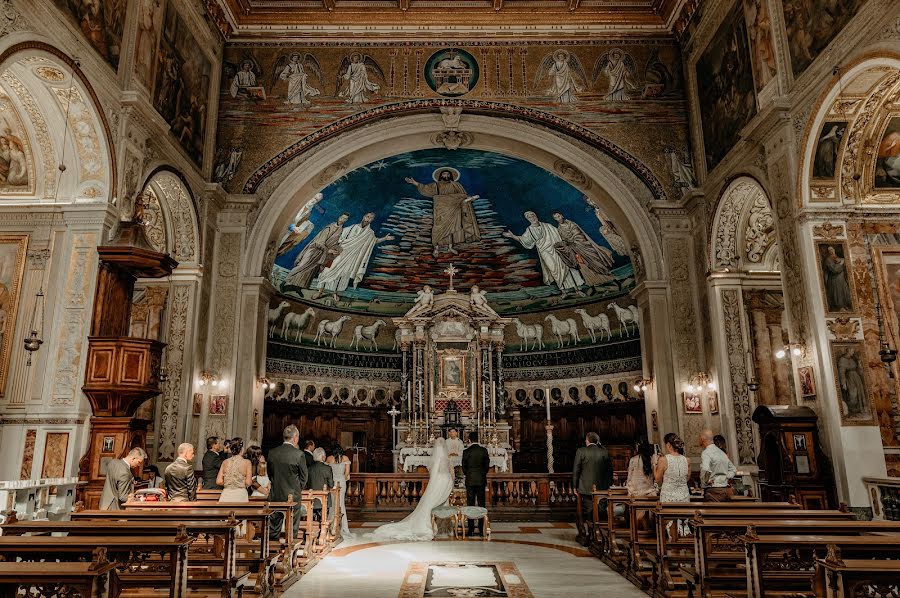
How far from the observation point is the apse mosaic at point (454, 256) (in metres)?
19.1

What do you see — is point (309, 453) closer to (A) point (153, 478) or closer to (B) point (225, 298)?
(A) point (153, 478)

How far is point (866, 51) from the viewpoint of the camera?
28.0 feet

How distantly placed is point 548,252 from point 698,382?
8306mm

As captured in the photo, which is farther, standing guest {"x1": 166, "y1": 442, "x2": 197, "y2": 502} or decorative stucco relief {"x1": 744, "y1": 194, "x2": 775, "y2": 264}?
decorative stucco relief {"x1": 744, "y1": 194, "x2": 775, "y2": 264}

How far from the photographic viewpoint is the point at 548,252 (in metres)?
21.0

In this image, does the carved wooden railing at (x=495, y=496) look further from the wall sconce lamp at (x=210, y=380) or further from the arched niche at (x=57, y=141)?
the arched niche at (x=57, y=141)

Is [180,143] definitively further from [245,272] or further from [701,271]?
[701,271]

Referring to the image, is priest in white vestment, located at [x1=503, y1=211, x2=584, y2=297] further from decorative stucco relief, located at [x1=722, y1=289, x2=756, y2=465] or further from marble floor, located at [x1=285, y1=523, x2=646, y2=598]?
marble floor, located at [x1=285, y1=523, x2=646, y2=598]

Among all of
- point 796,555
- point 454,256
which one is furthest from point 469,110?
point 796,555

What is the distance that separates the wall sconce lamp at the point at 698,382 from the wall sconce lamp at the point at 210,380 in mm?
9633

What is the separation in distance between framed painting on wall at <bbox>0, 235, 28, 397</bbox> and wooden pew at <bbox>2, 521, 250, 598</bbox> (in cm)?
527

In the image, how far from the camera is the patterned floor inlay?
6.28 m

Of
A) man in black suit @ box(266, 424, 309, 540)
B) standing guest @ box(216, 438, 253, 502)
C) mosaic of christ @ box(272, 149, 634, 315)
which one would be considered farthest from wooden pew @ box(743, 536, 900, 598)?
mosaic of christ @ box(272, 149, 634, 315)

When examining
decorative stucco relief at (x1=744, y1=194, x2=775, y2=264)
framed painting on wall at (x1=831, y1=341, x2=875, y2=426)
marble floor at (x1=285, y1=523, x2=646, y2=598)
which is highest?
decorative stucco relief at (x1=744, y1=194, x2=775, y2=264)
